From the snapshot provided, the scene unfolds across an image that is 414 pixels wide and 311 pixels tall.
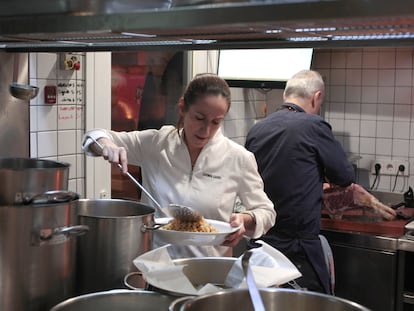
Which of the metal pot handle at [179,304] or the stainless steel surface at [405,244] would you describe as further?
the stainless steel surface at [405,244]

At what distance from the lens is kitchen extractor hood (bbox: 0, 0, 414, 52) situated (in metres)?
0.82

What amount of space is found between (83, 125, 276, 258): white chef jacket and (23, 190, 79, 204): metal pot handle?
756mm

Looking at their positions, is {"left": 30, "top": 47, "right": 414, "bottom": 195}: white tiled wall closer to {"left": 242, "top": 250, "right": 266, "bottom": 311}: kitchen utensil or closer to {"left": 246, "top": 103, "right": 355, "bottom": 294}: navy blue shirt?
{"left": 246, "top": 103, "right": 355, "bottom": 294}: navy blue shirt

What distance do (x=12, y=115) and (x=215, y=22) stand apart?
106 centimetres

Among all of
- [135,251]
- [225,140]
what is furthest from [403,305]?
[135,251]

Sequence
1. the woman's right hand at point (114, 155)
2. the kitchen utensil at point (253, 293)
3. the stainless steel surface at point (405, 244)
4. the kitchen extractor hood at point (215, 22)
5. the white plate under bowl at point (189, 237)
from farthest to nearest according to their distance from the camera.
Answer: the stainless steel surface at point (405, 244) < the woman's right hand at point (114, 155) < the white plate under bowl at point (189, 237) < the kitchen utensil at point (253, 293) < the kitchen extractor hood at point (215, 22)

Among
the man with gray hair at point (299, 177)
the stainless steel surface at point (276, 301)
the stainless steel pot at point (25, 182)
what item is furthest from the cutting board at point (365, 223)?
the stainless steel pot at point (25, 182)

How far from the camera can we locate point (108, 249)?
4.21 feet

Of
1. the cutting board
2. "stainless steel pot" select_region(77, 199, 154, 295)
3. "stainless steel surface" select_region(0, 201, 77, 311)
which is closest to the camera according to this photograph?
"stainless steel surface" select_region(0, 201, 77, 311)

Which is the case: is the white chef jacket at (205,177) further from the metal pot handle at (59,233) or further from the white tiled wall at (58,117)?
the metal pot handle at (59,233)

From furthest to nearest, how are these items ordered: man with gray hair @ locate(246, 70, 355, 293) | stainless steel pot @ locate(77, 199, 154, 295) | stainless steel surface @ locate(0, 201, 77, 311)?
1. man with gray hair @ locate(246, 70, 355, 293)
2. stainless steel pot @ locate(77, 199, 154, 295)
3. stainless steel surface @ locate(0, 201, 77, 311)

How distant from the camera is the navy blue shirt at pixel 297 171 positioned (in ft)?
9.24

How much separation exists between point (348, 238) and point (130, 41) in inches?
83.7

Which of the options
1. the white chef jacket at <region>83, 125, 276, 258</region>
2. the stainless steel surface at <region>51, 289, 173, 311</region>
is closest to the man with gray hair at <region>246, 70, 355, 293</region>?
the white chef jacket at <region>83, 125, 276, 258</region>
